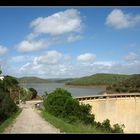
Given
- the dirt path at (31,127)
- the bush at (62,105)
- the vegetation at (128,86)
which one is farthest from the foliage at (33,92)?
the dirt path at (31,127)

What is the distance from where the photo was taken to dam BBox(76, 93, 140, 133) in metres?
22.8

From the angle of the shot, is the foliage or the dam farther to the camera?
the foliage

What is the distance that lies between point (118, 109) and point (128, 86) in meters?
8.81

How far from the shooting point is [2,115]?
362 inches

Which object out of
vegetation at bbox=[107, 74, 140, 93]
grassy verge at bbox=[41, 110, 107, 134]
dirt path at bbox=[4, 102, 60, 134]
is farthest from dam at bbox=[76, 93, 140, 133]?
grassy verge at bbox=[41, 110, 107, 134]

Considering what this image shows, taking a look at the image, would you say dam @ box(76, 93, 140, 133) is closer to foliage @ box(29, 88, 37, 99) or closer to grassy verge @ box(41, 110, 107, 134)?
foliage @ box(29, 88, 37, 99)

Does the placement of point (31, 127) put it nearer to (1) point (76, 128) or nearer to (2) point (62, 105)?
(1) point (76, 128)

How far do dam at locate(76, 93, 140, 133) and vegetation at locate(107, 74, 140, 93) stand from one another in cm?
514

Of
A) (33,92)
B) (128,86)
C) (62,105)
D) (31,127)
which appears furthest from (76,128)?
(128,86)

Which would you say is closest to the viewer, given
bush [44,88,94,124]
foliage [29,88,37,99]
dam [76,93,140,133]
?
bush [44,88,94,124]

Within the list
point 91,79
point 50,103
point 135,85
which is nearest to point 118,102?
point 135,85

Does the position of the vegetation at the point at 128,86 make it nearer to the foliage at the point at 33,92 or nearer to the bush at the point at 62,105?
the foliage at the point at 33,92
